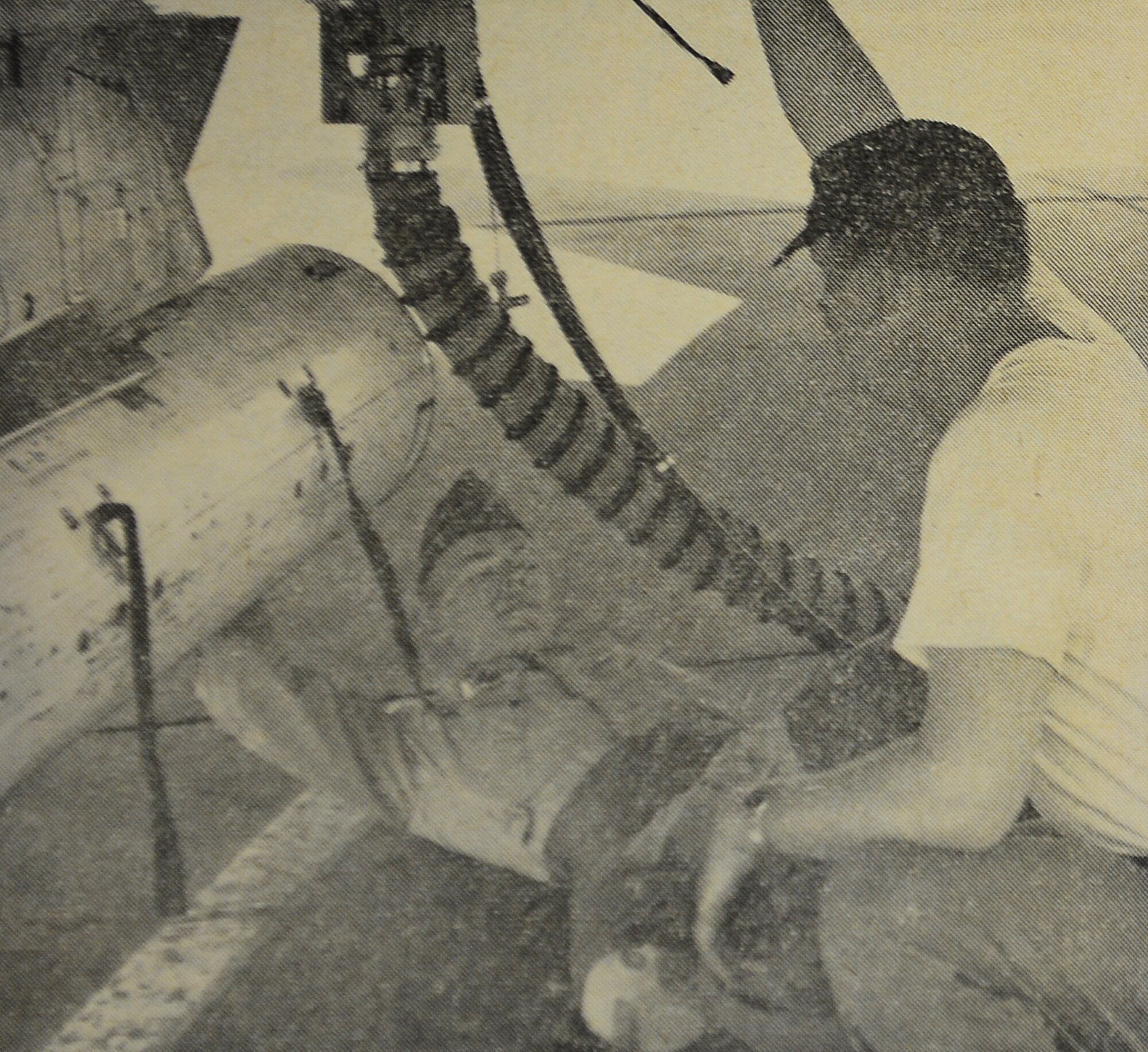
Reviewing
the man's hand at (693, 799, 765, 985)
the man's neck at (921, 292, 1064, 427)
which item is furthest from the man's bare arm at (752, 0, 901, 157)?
the man's hand at (693, 799, 765, 985)

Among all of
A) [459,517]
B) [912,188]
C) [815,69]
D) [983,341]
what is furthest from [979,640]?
[815,69]

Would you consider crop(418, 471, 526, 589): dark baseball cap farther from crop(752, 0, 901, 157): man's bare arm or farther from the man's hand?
crop(752, 0, 901, 157): man's bare arm

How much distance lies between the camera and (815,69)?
2080mm

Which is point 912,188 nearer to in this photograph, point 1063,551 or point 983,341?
point 983,341

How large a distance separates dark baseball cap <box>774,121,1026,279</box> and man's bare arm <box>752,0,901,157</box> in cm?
Answer: 5

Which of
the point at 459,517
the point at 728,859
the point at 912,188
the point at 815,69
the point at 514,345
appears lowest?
the point at 728,859

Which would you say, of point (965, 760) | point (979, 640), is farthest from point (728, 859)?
point (979, 640)

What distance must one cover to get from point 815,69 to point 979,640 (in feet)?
3.89

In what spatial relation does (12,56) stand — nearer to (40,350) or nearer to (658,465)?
(40,350)

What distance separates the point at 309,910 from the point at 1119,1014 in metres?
1.62

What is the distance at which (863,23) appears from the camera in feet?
6.82

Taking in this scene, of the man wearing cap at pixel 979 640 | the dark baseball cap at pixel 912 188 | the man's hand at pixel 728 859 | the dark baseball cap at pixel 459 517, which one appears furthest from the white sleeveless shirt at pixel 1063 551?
the dark baseball cap at pixel 459 517

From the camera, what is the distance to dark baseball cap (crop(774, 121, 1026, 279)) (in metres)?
2.06

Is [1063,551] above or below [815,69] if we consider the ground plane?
below
